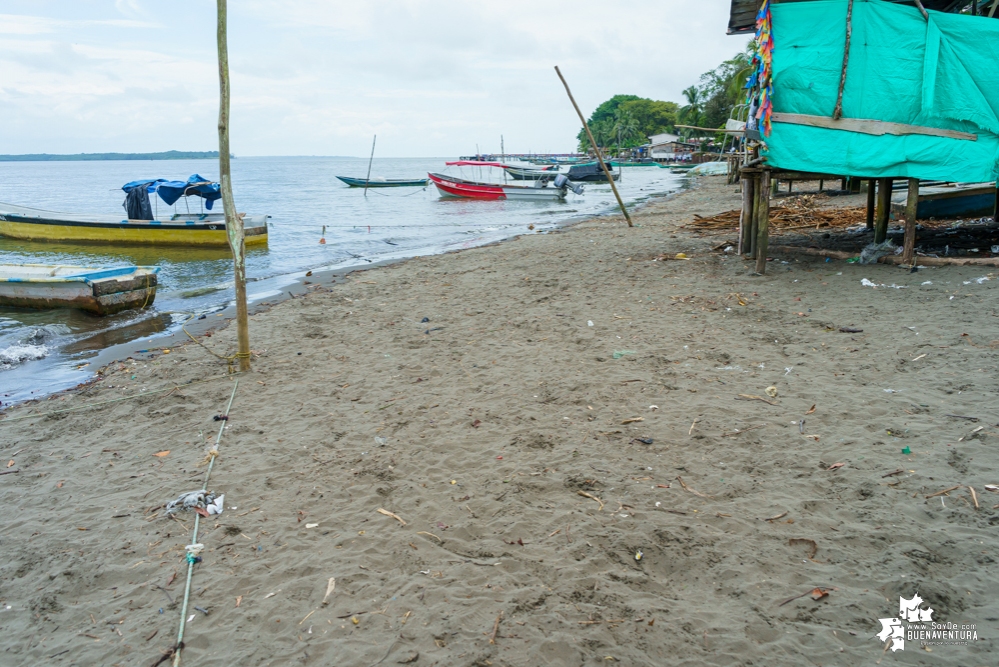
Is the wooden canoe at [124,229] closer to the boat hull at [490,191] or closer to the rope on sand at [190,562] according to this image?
the rope on sand at [190,562]

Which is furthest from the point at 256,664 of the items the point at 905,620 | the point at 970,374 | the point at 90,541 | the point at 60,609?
the point at 970,374

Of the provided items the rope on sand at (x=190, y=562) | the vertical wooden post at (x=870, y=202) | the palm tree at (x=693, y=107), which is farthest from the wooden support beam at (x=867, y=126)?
the palm tree at (x=693, y=107)

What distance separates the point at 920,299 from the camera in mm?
7336

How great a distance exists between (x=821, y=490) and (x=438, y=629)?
2544 millimetres

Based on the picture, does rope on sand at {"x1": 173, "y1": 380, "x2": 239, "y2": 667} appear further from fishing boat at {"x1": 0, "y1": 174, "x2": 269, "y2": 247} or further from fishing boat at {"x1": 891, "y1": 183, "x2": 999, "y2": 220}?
fishing boat at {"x1": 0, "y1": 174, "x2": 269, "y2": 247}

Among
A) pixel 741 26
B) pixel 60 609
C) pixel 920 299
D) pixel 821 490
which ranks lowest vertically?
pixel 60 609

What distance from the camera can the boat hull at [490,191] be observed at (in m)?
34.3

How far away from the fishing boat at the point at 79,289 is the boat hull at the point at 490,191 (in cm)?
2540

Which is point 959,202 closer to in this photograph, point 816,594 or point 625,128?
point 816,594

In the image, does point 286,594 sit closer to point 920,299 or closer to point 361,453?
point 361,453

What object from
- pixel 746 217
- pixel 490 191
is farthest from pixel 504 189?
pixel 746 217

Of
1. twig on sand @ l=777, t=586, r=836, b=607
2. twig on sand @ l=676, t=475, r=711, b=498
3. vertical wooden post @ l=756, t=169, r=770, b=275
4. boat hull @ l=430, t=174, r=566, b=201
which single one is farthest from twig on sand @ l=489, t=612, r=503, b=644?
boat hull @ l=430, t=174, r=566, b=201

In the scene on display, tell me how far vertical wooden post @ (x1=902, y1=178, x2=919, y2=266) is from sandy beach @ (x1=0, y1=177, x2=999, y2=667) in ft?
3.90

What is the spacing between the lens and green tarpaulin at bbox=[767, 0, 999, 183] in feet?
27.3
